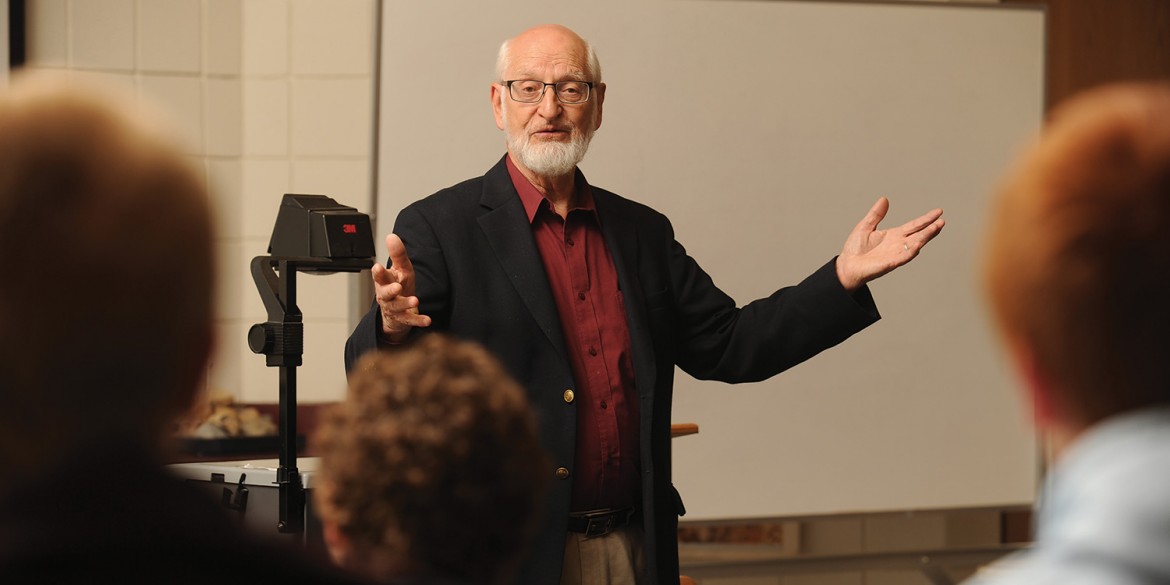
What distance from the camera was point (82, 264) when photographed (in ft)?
1.85

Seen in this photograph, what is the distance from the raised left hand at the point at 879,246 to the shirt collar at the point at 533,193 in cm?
52

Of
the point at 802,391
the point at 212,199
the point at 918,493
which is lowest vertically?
the point at 918,493

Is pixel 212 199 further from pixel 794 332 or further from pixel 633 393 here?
pixel 794 332

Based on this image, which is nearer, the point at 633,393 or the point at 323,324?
the point at 633,393

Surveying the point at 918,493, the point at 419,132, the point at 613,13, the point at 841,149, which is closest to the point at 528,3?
the point at 613,13

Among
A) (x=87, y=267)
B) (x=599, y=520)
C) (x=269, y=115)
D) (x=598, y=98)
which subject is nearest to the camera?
(x=87, y=267)

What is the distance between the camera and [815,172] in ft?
11.7

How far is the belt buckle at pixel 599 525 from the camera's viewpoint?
206 cm

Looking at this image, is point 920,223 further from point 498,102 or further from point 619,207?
point 498,102

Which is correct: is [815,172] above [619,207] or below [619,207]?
above

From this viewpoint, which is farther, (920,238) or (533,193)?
(533,193)

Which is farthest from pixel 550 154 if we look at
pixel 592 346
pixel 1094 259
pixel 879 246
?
pixel 1094 259

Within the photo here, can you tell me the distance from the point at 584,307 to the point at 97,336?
5.24ft

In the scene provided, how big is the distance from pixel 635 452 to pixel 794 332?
425 millimetres
